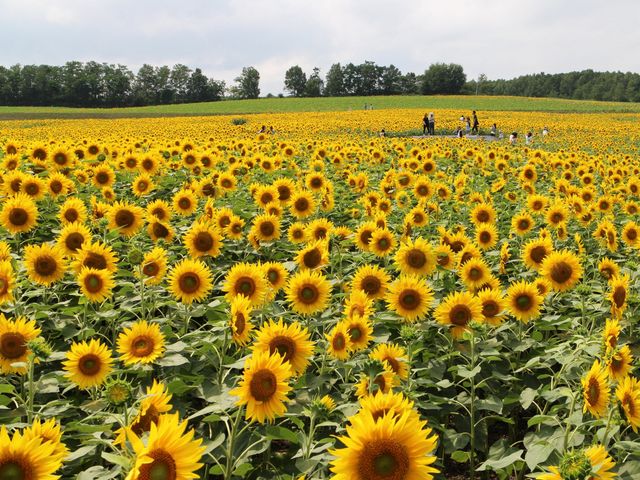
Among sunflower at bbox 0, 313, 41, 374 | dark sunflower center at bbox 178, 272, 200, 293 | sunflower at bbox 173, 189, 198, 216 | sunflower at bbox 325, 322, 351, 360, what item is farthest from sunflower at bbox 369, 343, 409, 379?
sunflower at bbox 173, 189, 198, 216

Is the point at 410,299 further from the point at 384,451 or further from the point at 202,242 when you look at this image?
the point at 384,451

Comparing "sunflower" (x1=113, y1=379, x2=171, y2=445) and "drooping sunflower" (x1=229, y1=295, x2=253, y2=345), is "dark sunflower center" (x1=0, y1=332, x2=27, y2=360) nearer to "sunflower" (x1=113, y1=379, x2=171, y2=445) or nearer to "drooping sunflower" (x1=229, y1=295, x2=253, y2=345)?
"sunflower" (x1=113, y1=379, x2=171, y2=445)

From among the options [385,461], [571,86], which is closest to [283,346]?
[385,461]

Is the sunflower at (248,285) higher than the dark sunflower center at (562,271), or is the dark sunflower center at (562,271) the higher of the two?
the sunflower at (248,285)

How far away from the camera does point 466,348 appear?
4031 mm

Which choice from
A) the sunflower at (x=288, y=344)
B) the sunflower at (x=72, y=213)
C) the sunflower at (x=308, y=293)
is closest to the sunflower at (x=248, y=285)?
the sunflower at (x=308, y=293)

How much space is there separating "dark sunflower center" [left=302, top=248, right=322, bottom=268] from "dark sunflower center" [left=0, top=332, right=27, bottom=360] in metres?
2.29

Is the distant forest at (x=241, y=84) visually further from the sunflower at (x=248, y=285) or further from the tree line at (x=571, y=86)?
the sunflower at (x=248, y=285)

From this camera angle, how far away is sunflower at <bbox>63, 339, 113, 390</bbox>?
307 cm

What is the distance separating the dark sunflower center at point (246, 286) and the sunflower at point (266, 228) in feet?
6.41

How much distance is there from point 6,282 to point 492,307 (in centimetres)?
346

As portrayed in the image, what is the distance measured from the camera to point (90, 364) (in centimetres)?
309

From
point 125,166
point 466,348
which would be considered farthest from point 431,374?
point 125,166

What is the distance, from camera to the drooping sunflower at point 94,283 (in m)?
3.95
